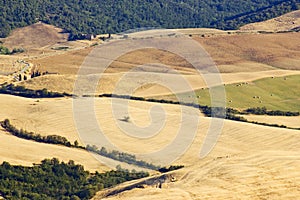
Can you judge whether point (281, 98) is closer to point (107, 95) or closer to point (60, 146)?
point (107, 95)

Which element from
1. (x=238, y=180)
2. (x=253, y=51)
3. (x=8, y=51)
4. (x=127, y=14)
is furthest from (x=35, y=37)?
(x=238, y=180)

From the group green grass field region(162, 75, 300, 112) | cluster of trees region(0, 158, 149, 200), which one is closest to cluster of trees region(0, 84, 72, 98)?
green grass field region(162, 75, 300, 112)

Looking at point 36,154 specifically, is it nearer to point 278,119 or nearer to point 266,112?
point 278,119

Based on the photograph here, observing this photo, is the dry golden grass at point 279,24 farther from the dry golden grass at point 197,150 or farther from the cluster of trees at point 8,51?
the dry golden grass at point 197,150

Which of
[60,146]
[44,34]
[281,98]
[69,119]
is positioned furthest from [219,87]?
[44,34]

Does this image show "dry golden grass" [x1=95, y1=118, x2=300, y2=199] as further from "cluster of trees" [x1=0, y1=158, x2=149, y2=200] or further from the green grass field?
the green grass field

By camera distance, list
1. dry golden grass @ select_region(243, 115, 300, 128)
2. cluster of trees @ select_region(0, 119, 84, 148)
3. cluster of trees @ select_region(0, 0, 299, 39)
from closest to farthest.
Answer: cluster of trees @ select_region(0, 119, 84, 148)
dry golden grass @ select_region(243, 115, 300, 128)
cluster of trees @ select_region(0, 0, 299, 39)
